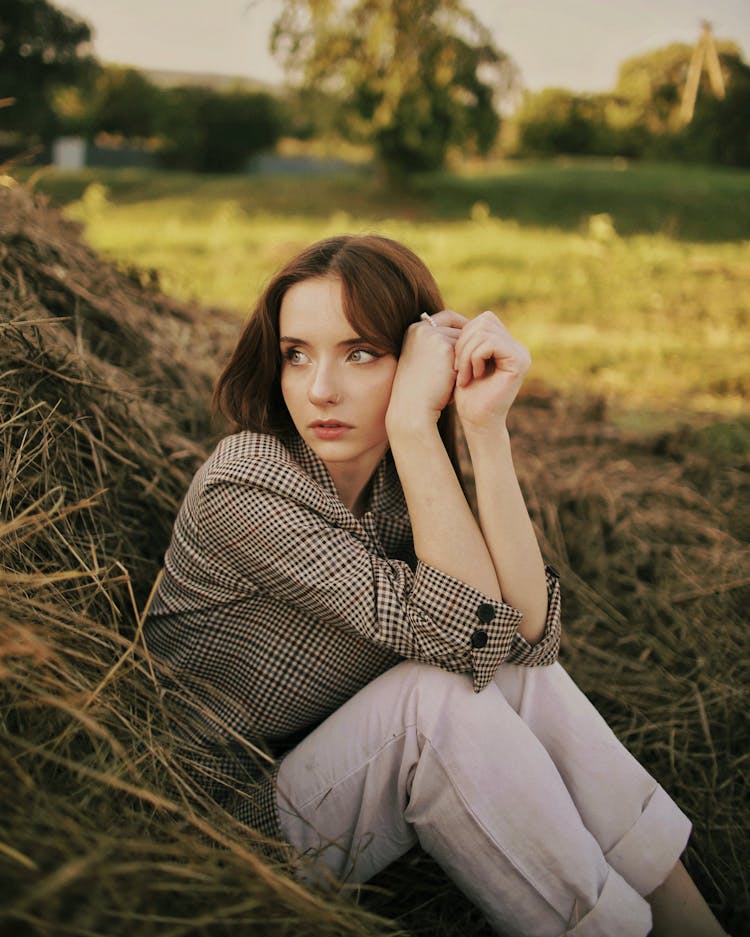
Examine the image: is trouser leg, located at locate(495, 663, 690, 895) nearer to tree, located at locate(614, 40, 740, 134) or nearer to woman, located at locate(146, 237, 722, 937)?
woman, located at locate(146, 237, 722, 937)

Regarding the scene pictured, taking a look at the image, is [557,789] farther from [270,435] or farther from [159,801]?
[270,435]

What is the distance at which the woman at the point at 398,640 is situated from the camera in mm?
1600

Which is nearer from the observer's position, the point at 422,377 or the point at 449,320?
the point at 422,377

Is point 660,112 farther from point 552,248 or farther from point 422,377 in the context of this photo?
point 422,377

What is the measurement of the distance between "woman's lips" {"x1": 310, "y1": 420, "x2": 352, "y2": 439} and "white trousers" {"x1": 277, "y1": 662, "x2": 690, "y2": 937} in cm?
57

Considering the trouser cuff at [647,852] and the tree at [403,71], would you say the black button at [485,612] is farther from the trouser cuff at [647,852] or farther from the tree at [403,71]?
the tree at [403,71]

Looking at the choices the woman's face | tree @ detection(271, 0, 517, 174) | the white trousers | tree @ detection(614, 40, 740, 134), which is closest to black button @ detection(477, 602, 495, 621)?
the white trousers

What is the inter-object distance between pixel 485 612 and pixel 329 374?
662 mm

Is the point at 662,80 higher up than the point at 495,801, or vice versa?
the point at 662,80

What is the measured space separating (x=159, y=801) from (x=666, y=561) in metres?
2.36

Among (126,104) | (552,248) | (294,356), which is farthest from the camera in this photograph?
(126,104)

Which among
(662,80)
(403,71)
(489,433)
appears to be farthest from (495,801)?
(403,71)

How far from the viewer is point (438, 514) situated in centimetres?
177

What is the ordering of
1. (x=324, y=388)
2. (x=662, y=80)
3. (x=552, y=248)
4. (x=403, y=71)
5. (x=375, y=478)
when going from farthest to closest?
(x=403, y=71), (x=552, y=248), (x=662, y=80), (x=375, y=478), (x=324, y=388)
